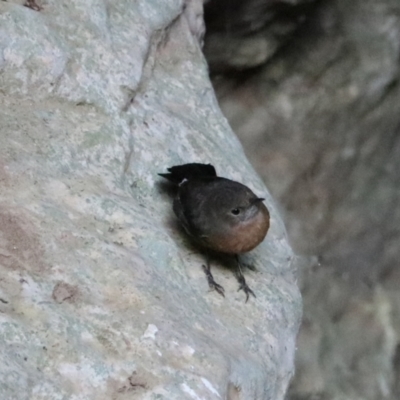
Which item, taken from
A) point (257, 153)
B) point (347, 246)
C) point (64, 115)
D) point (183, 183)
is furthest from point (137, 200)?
point (347, 246)

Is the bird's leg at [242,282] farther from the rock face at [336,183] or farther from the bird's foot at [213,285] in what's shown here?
the rock face at [336,183]

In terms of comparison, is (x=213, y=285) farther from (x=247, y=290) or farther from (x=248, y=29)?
(x=248, y=29)

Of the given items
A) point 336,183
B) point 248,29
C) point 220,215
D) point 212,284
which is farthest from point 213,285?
point 336,183

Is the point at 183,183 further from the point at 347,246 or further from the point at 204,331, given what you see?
the point at 347,246

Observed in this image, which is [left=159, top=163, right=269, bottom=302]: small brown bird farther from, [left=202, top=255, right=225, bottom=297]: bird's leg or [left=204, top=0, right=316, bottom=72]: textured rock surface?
[left=204, top=0, right=316, bottom=72]: textured rock surface

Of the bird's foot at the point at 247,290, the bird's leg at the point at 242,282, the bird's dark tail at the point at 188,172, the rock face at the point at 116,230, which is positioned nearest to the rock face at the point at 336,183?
the rock face at the point at 116,230

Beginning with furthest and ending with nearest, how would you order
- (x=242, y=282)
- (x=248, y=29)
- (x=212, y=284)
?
(x=248, y=29), (x=242, y=282), (x=212, y=284)
